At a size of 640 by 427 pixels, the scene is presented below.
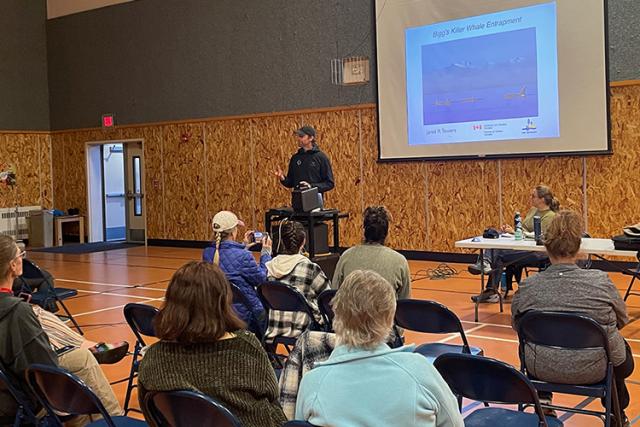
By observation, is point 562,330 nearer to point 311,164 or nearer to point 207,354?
point 207,354

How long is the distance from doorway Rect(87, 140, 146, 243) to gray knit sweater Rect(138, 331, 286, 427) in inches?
514

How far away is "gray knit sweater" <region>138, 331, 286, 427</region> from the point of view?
2.65 meters

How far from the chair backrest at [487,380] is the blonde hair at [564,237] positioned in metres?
1.05

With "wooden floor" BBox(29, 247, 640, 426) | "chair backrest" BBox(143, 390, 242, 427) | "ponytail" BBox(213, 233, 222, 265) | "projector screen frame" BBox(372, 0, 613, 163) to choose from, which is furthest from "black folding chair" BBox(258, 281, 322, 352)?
"projector screen frame" BBox(372, 0, 613, 163)

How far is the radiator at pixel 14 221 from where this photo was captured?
1558cm

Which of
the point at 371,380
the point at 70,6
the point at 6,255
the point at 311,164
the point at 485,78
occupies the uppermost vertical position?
the point at 70,6

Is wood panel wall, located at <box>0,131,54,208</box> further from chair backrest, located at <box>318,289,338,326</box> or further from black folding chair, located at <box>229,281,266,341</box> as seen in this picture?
chair backrest, located at <box>318,289,338,326</box>

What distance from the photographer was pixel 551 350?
3.53m

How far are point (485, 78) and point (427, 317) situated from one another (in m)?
6.68

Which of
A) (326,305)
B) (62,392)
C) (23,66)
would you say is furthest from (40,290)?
(23,66)

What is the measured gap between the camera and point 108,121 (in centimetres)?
1560

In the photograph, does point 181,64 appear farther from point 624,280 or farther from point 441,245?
point 624,280

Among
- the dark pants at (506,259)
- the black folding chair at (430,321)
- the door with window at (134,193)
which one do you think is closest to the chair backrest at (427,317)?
the black folding chair at (430,321)

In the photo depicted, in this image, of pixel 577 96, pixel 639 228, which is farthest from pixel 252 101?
pixel 639 228
